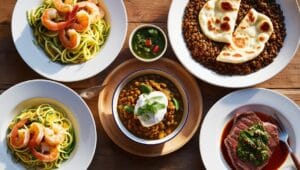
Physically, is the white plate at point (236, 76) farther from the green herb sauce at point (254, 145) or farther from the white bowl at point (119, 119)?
the green herb sauce at point (254, 145)

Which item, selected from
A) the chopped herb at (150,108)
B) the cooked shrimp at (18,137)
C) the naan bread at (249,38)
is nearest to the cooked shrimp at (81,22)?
the chopped herb at (150,108)

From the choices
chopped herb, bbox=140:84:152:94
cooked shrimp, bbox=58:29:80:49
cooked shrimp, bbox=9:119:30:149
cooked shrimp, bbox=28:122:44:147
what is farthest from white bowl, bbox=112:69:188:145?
cooked shrimp, bbox=9:119:30:149

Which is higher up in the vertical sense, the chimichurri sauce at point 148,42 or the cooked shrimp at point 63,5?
the cooked shrimp at point 63,5

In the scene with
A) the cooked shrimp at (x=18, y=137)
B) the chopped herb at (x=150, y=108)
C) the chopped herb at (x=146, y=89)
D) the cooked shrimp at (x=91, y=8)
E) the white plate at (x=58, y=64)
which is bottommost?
the cooked shrimp at (x=18, y=137)

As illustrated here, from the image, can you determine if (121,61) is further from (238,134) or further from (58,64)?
(238,134)

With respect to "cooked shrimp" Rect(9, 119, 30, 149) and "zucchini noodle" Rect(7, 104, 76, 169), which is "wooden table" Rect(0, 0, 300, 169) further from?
"cooked shrimp" Rect(9, 119, 30, 149)
